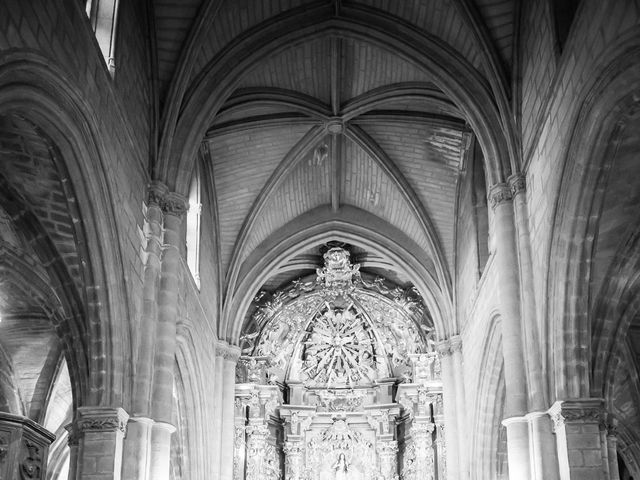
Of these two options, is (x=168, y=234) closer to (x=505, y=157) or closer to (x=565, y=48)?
(x=505, y=157)

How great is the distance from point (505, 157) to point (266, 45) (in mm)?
4370

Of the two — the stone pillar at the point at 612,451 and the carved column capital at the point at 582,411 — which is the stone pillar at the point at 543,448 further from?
the stone pillar at the point at 612,451

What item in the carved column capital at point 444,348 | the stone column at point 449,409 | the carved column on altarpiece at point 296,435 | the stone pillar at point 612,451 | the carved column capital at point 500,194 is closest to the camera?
the stone pillar at point 612,451

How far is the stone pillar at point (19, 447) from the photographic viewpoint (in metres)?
11.3

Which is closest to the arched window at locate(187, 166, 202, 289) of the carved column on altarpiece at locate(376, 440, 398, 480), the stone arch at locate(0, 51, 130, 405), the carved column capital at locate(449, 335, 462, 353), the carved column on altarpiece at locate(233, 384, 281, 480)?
the carved column on altarpiece at locate(233, 384, 281, 480)

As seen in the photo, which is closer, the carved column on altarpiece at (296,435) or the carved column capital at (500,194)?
the carved column capital at (500,194)

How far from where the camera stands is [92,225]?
1200 cm

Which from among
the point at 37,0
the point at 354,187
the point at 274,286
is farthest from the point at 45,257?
the point at 274,286

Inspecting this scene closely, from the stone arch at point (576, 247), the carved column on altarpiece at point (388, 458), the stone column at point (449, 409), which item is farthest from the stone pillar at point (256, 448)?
the stone arch at point (576, 247)

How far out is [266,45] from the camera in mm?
15992

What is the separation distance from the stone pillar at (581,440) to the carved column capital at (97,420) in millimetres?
5487

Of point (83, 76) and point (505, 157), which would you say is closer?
point (83, 76)

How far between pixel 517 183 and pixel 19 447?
777 centimetres

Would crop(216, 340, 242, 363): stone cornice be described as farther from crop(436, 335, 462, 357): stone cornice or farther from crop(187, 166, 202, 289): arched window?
crop(436, 335, 462, 357): stone cornice
